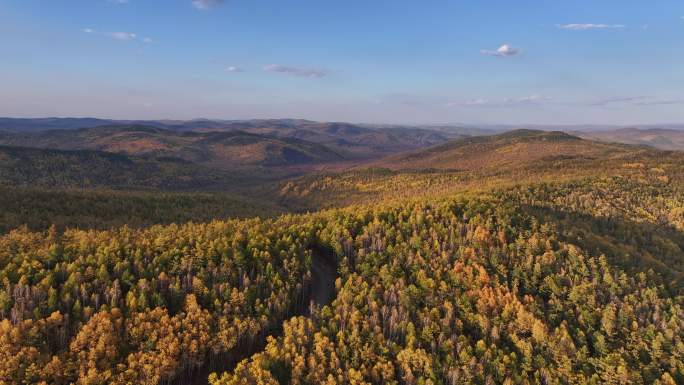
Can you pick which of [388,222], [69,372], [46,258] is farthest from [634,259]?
[46,258]

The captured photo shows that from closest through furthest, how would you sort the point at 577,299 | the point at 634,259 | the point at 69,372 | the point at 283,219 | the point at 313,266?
the point at 69,372 → the point at 577,299 → the point at 313,266 → the point at 634,259 → the point at 283,219

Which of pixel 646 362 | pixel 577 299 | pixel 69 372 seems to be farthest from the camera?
pixel 577 299

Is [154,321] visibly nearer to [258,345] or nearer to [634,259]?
[258,345]

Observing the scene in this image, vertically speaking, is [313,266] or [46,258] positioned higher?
[46,258]

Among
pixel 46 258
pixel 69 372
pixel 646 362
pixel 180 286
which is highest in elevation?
pixel 46 258

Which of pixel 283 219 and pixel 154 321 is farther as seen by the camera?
pixel 283 219

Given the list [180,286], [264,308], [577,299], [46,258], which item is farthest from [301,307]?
[577,299]
